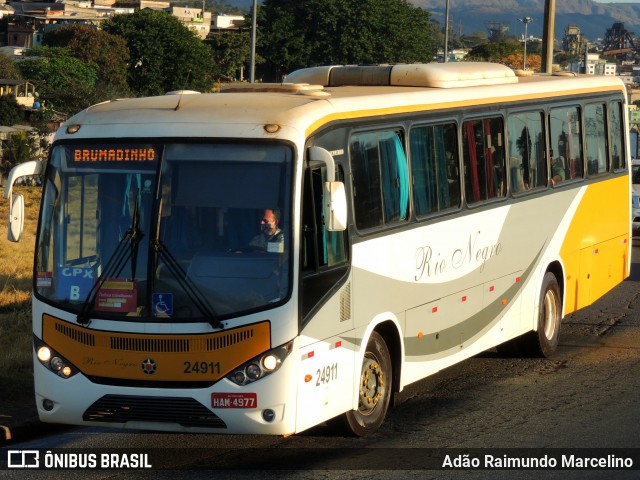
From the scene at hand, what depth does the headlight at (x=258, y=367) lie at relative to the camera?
8859 mm

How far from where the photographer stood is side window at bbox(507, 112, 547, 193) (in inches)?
518

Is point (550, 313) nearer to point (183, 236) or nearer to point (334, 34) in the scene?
point (183, 236)

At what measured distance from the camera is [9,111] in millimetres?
112500

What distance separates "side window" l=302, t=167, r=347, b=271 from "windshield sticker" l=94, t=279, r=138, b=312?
117 cm

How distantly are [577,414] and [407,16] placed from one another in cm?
14786

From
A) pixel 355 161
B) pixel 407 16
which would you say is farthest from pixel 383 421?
pixel 407 16

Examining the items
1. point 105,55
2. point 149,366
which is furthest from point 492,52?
point 149,366

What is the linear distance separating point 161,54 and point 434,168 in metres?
125

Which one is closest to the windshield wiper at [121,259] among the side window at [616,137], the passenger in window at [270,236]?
the passenger in window at [270,236]

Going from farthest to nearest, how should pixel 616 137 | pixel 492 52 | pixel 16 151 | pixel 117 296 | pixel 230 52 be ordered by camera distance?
pixel 492 52, pixel 230 52, pixel 16 151, pixel 616 137, pixel 117 296

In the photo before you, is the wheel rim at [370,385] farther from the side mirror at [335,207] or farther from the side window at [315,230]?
the side mirror at [335,207]

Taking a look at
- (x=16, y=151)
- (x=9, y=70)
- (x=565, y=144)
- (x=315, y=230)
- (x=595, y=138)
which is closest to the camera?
(x=315, y=230)

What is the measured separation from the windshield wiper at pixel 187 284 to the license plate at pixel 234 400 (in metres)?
0.45

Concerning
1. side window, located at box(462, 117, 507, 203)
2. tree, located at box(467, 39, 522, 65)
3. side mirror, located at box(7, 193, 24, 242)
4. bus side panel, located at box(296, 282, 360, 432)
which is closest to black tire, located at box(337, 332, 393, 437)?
bus side panel, located at box(296, 282, 360, 432)
